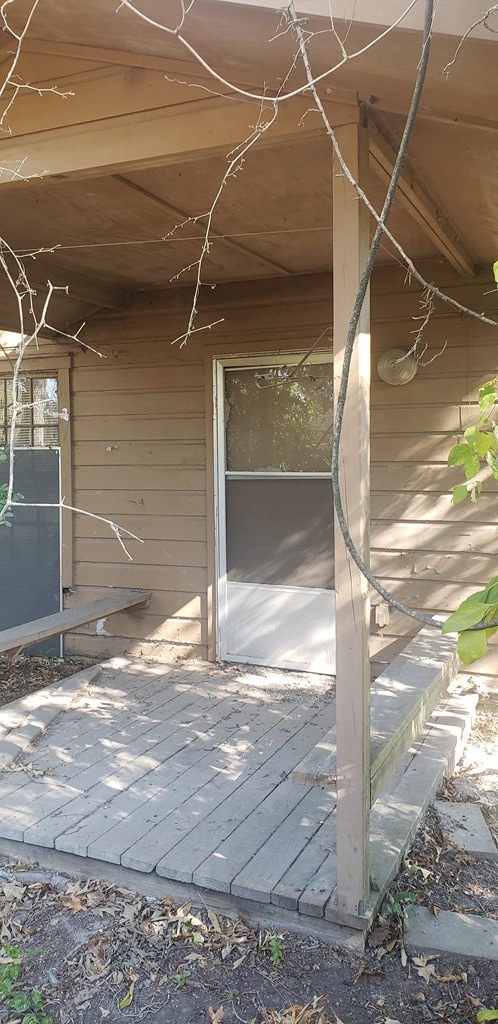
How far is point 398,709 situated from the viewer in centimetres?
272

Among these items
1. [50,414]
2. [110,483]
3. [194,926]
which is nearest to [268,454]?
[110,483]

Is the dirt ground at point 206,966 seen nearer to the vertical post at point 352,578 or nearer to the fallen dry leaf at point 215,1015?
the fallen dry leaf at point 215,1015

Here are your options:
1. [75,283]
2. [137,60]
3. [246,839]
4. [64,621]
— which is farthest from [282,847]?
[75,283]

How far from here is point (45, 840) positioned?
8.17 ft

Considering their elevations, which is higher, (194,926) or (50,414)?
(50,414)

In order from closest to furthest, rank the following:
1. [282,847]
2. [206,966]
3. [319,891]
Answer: [206,966] → [319,891] → [282,847]

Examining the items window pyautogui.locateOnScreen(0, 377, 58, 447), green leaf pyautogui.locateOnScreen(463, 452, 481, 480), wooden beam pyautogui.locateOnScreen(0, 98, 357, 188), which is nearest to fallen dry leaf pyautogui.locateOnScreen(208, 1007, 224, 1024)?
green leaf pyautogui.locateOnScreen(463, 452, 481, 480)

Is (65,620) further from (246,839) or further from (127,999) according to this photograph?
(127,999)

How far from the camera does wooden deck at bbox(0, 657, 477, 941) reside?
2.27 metres

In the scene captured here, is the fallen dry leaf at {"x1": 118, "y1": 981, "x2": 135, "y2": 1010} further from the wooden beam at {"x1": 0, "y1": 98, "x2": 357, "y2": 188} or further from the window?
the window

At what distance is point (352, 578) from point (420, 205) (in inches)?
65.2

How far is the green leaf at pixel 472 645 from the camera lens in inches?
43.0

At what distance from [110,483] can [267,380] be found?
1.41 metres

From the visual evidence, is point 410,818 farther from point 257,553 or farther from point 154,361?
point 154,361
